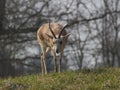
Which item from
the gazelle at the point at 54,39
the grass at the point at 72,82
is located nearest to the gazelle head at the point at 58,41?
the gazelle at the point at 54,39

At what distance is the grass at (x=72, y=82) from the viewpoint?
12.5 m

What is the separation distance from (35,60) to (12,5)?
4923mm

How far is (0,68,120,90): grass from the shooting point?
12469 millimetres

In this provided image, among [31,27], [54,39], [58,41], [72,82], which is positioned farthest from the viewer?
[31,27]

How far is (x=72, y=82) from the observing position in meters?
13.2

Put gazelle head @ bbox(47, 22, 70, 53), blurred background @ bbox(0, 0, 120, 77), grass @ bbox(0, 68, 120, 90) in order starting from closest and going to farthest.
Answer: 1. grass @ bbox(0, 68, 120, 90)
2. gazelle head @ bbox(47, 22, 70, 53)
3. blurred background @ bbox(0, 0, 120, 77)

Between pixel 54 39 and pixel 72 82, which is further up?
pixel 54 39

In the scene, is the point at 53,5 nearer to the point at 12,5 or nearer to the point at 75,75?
the point at 12,5

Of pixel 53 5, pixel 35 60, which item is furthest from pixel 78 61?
pixel 53 5

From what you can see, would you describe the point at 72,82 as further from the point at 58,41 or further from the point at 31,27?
the point at 31,27

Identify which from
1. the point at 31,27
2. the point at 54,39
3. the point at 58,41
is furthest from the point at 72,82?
the point at 31,27

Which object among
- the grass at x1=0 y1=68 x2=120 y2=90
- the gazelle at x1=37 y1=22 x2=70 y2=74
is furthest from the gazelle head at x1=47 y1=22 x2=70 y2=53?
the grass at x1=0 y1=68 x2=120 y2=90

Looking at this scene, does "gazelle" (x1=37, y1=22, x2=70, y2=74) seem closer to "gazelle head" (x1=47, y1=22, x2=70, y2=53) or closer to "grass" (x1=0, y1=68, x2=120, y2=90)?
"gazelle head" (x1=47, y1=22, x2=70, y2=53)

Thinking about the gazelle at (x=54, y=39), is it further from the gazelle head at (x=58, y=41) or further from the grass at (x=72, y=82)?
the grass at (x=72, y=82)
